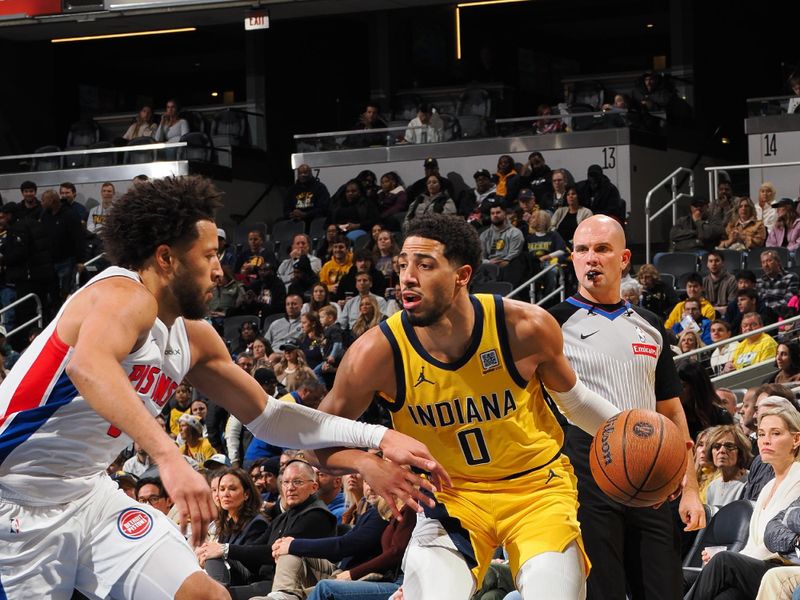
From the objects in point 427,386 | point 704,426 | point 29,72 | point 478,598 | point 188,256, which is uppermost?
point 29,72

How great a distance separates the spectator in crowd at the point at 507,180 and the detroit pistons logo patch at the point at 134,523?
13.6m

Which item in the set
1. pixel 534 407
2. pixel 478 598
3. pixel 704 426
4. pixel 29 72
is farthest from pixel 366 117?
pixel 534 407

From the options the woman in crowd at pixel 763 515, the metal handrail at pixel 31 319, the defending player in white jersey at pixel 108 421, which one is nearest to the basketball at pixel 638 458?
the defending player in white jersey at pixel 108 421

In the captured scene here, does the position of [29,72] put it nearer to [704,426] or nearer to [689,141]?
[689,141]

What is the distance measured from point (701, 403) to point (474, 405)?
13.9 feet

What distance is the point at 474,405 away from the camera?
16.5 feet

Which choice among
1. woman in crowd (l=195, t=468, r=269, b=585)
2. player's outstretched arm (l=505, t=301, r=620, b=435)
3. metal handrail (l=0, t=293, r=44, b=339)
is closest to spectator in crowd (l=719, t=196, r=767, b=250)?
woman in crowd (l=195, t=468, r=269, b=585)

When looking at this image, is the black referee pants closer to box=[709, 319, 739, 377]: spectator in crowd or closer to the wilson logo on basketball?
the wilson logo on basketball

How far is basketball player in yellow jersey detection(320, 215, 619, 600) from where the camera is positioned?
498cm

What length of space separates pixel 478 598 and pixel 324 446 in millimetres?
3027

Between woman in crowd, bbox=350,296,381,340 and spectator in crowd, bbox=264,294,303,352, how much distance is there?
4.60 ft

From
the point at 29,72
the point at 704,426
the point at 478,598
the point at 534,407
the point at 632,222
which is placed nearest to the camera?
the point at 534,407

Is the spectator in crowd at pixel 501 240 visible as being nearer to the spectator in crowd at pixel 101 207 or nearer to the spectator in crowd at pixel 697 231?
the spectator in crowd at pixel 697 231

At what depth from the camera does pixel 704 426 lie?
29.3 ft
